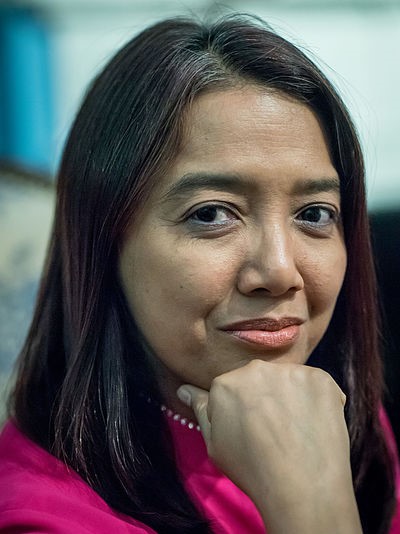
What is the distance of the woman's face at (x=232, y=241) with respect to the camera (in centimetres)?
101

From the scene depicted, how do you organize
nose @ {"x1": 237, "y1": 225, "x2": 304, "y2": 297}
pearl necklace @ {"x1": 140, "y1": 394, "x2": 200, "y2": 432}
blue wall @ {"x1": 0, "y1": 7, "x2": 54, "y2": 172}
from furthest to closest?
blue wall @ {"x1": 0, "y1": 7, "x2": 54, "y2": 172} < pearl necklace @ {"x1": 140, "y1": 394, "x2": 200, "y2": 432} < nose @ {"x1": 237, "y1": 225, "x2": 304, "y2": 297}

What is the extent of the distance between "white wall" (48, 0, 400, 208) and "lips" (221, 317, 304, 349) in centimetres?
130

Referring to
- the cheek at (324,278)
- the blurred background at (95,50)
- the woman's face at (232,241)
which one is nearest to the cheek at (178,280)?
the woman's face at (232,241)

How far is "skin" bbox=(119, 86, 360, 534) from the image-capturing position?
96cm

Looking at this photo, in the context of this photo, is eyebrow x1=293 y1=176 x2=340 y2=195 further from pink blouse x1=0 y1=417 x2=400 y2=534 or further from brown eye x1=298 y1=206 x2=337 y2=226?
pink blouse x1=0 y1=417 x2=400 y2=534

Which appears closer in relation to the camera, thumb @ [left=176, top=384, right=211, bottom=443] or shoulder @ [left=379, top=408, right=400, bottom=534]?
thumb @ [left=176, top=384, right=211, bottom=443]

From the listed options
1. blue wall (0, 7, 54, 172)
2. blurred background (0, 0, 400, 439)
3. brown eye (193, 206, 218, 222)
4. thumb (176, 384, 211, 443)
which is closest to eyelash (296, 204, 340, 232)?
brown eye (193, 206, 218, 222)

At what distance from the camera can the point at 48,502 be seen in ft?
3.22

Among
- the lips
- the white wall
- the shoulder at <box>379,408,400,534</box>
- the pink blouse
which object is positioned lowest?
the shoulder at <box>379,408,400,534</box>

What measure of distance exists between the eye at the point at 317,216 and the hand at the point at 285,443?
19 centimetres

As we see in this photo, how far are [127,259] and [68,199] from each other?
0.44 ft

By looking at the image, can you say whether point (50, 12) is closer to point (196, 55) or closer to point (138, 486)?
point (196, 55)

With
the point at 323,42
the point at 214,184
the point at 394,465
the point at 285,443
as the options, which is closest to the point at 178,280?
the point at 214,184

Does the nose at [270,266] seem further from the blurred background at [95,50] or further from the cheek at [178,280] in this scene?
the blurred background at [95,50]
